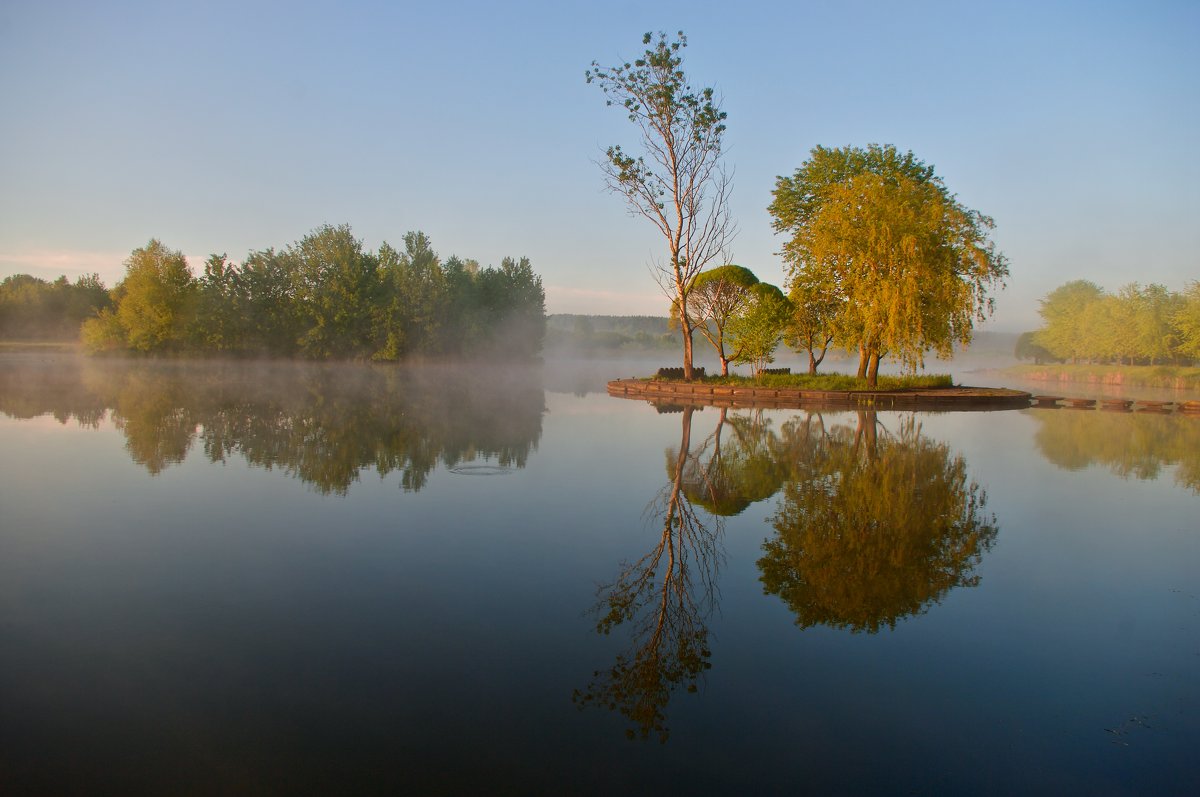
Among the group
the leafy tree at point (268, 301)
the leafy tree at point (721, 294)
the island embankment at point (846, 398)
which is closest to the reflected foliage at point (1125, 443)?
the island embankment at point (846, 398)

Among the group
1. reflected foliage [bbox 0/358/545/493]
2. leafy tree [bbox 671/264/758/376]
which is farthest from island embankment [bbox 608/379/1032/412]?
reflected foliage [bbox 0/358/545/493]

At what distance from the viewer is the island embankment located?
26750 mm

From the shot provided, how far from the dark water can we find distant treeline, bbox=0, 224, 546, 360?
49355mm

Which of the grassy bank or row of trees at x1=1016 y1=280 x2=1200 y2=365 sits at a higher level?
row of trees at x1=1016 y1=280 x2=1200 y2=365

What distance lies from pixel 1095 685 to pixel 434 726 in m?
4.24

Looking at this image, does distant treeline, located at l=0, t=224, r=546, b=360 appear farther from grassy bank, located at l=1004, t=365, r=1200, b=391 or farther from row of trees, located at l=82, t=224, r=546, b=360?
grassy bank, located at l=1004, t=365, r=1200, b=391

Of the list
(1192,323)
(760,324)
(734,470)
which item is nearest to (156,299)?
(760,324)

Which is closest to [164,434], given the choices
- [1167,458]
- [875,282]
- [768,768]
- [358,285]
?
[768,768]

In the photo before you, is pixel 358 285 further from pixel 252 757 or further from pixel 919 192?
pixel 252 757

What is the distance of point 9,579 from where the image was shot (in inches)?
238

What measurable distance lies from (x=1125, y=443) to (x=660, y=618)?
1732 cm

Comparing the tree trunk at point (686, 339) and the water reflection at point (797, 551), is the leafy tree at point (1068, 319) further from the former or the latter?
the water reflection at point (797, 551)

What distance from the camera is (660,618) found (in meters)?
5.54

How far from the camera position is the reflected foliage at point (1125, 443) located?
44.8 feet
